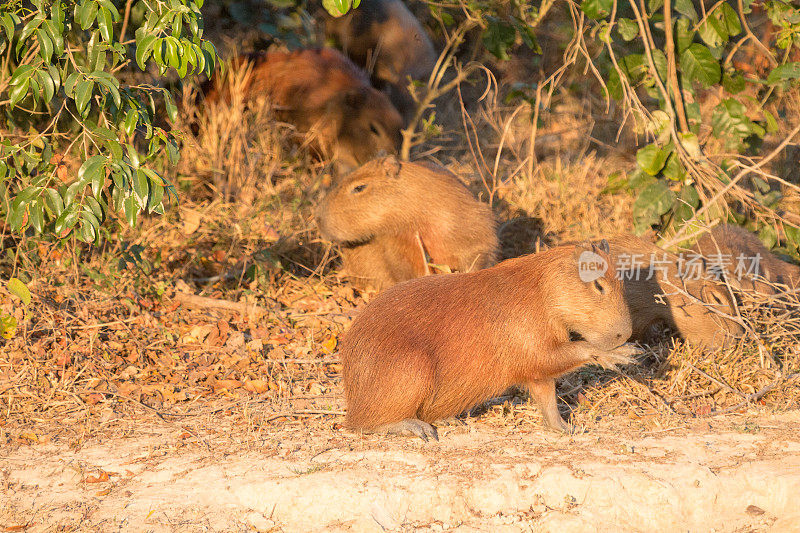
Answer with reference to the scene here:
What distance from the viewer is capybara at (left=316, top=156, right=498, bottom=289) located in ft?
15.3

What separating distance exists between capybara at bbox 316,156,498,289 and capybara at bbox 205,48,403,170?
1524 mm

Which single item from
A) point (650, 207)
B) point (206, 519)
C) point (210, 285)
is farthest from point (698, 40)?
point (206, 519)

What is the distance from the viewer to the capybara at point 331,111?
6.34 m

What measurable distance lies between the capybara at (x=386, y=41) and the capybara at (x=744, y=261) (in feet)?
12.1

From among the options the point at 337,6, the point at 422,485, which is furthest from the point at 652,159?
the point at 422,485

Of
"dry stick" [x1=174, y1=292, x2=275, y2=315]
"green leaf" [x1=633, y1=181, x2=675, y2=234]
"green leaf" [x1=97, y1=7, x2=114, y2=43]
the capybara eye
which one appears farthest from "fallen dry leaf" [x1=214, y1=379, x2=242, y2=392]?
"green leaf" [x1=633, y1=181, x2=675, y2=234]

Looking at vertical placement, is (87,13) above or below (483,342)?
above

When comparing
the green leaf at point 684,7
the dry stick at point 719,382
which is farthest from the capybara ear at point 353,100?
the dry stick at point 719,382

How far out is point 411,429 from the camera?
3.28m

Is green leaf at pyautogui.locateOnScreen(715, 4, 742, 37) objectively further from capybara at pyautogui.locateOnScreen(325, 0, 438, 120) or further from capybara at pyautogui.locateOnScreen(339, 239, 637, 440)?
capybara at pyautogui.locateOnScreen(325, 0, 438, 120)

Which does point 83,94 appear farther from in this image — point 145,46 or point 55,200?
point 55,200

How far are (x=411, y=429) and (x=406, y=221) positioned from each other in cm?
167

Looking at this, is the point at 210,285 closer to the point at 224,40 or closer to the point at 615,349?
the point at 615,349

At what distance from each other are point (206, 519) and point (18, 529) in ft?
2.07
